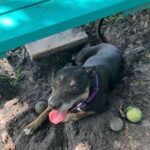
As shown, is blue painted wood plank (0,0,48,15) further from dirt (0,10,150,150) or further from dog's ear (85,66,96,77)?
dirt (0,10,150,150)

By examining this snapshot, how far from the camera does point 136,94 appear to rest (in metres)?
4.18

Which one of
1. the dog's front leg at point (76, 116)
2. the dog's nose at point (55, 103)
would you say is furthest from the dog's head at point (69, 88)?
the dog's front leg at point (76, 116)

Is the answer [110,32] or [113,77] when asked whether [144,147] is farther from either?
[110,32]

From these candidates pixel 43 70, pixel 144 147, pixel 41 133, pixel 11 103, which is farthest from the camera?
pixel 43 70

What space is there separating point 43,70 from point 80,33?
2.06 feet

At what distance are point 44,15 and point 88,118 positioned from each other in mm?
1294

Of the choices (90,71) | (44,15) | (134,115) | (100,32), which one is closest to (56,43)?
(100,32)

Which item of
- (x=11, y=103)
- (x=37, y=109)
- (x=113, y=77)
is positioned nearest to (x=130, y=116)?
(x=113, y=77)

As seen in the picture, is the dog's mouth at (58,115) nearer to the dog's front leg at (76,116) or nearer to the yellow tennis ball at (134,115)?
the dog's front leg at (76,116)

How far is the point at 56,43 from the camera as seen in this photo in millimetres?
4773

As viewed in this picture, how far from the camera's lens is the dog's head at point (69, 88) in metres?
3.57

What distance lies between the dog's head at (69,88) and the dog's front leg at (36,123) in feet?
1.43

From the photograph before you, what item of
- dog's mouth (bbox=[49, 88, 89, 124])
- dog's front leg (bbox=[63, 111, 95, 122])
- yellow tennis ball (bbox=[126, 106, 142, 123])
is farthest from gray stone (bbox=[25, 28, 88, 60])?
yellow tennis ball (bbox=[126, 106, 142, 123])

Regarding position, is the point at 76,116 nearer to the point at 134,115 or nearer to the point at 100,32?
the point at 134,115
